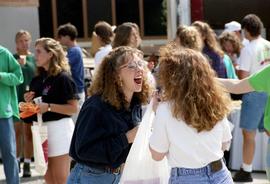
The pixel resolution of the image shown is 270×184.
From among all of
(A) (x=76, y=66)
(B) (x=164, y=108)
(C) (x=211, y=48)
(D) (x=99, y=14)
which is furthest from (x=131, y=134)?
(D) (x=99, y=14)

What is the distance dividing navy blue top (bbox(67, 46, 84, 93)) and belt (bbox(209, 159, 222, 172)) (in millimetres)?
4761

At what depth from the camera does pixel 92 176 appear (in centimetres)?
353

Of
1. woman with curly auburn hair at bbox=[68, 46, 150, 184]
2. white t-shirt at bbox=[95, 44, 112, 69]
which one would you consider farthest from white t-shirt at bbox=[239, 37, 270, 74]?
woman with curly auburn hair at bbox=[68, 46, 150, 184]

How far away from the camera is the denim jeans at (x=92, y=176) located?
352cm

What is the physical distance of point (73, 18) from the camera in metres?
19.2

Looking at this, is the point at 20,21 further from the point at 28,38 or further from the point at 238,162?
the point at 238,162

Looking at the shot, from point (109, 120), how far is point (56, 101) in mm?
1708

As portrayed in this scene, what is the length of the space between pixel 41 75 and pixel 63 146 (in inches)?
25.3

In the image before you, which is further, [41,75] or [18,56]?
[18,56]

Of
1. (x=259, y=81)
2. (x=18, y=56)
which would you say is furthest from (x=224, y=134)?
(x=18, y=56)

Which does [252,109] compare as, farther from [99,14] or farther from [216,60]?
[99,14]

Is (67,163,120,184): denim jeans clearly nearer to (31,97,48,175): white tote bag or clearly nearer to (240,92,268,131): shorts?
(31,97,48,175): white tote bag

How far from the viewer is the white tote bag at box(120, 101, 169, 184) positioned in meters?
3.38

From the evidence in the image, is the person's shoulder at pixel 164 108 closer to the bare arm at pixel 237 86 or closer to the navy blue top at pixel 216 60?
the bare arm at pixel 237 86
